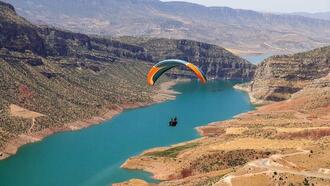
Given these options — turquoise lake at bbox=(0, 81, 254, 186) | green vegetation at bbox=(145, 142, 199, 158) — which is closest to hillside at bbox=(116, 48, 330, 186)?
green vegetation at bbox=(145, 142, 199, 158)

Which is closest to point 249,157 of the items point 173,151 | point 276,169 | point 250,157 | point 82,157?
point 250,157

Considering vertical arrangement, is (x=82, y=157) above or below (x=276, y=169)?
below

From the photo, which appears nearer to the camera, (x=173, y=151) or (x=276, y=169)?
(x=276, y=169)

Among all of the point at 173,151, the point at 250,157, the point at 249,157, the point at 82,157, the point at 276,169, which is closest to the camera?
the point at 276,169

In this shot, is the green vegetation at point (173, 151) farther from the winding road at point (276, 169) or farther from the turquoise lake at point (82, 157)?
the winding road at point (276, 169)

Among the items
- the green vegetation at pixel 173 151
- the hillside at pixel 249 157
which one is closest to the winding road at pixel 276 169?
the hillside at pixel 249 157

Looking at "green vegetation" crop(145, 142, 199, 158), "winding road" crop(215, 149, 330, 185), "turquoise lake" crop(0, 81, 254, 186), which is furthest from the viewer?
"green vegetation" crop(145, 142, 199, 158)

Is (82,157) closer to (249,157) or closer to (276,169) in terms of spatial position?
(249,157)

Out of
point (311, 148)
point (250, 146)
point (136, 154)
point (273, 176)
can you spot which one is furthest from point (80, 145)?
point (273, 176)

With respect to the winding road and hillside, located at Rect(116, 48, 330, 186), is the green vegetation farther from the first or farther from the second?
the winding road

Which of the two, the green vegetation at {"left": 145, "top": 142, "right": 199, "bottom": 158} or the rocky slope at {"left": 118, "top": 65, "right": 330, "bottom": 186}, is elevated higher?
the rocky slope at {"left": 118, "top": 65, "right": 330, "bottom": 186}
